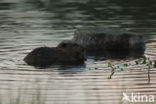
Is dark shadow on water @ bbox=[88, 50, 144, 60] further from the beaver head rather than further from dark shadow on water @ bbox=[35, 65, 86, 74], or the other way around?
dark shadow on water @ bbox=[35, 65, 86, 74]

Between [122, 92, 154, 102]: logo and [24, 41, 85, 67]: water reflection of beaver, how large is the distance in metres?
3.72

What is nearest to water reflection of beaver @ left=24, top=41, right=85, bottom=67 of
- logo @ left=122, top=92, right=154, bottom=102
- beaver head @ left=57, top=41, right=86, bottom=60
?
beaver head @ left=57, top=41, right=86, bottom=60

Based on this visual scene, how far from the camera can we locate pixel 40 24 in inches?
794

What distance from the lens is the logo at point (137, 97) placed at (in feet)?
33.2

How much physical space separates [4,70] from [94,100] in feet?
10.8

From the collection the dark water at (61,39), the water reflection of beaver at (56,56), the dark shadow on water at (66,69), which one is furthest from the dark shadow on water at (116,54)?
the dark shadow on water at (66,69)

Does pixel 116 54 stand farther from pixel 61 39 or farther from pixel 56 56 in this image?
pixel 56 56

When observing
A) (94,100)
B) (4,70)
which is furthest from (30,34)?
(94,100)

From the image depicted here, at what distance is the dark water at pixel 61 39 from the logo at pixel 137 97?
122 mm

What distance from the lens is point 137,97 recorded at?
10516mm

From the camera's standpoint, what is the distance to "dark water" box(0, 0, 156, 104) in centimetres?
1088

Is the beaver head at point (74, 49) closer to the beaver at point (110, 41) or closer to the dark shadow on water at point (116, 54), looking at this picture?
the dark shadow on water at point (116, 54)

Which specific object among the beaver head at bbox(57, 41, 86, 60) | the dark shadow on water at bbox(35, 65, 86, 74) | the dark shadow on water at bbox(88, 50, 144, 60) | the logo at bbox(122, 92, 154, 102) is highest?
the logo at bbox(122, 92, 154, 102)

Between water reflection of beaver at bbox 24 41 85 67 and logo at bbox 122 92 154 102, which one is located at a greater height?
logo at bbox 122 92 154 102
